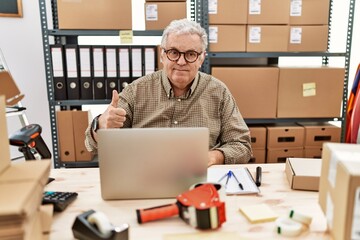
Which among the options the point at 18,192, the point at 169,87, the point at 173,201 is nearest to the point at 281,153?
the point at 169,87

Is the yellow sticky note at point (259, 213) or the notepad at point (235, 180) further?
the notepad at point (235, 180)

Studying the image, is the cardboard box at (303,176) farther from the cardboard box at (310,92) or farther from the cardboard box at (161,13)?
the cardboard box at (161,13)

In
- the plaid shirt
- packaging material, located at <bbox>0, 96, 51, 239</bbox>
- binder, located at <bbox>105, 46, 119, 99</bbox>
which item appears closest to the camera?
packaging material, located at <bbox>0, 96, 51, 239</bbox>

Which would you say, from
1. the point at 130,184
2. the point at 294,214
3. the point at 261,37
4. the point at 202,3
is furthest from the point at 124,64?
the point at 294,214

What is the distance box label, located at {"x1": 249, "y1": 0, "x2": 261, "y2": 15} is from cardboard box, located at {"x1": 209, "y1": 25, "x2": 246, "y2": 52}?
4.3 inches

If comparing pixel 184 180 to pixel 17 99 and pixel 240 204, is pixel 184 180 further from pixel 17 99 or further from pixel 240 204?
pixel 17 99

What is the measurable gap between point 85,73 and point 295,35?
1443 mm

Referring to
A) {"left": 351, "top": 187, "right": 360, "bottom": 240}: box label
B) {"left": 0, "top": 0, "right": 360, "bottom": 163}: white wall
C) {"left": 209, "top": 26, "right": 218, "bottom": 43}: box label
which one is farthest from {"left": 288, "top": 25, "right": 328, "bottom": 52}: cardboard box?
{"left": 351, "top": 187, "right": 360, "bottom": 240}: box label

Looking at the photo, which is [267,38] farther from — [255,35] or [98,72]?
[98,72]

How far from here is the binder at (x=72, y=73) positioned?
2.18m

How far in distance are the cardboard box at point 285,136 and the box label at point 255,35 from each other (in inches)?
24.0

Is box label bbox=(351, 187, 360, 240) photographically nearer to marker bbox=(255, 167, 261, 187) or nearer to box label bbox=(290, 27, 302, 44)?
marker bbox=(255, 167, 261, 187)

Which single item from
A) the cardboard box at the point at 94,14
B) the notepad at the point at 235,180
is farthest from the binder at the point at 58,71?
the notepad at the point at 235,180

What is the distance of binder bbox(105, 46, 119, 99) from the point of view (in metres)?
2.20
